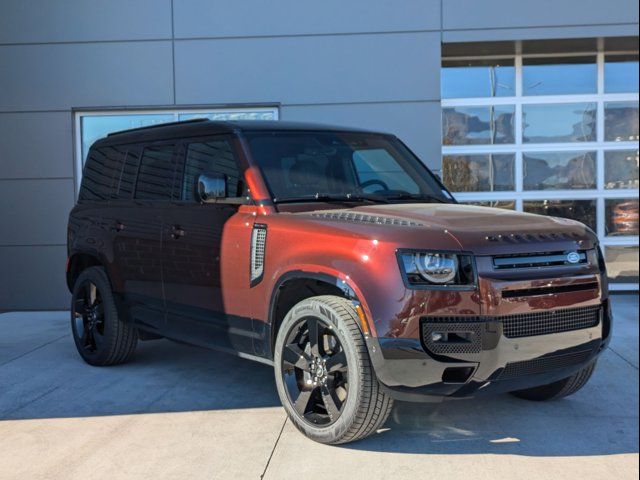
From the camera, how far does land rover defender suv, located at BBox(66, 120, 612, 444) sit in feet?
11.0

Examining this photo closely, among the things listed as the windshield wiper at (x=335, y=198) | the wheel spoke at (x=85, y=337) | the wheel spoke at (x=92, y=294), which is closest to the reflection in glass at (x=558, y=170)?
the windshield wiper at (x=335, y=198)

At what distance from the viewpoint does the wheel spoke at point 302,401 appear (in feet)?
12.6

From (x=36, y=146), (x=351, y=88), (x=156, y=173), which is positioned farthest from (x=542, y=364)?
(x=36, y=146)

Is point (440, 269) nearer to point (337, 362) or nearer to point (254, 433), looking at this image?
point (337, 362)

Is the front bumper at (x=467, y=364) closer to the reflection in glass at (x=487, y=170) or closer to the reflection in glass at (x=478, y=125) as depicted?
the reflection in glass at (x=487, y=170)

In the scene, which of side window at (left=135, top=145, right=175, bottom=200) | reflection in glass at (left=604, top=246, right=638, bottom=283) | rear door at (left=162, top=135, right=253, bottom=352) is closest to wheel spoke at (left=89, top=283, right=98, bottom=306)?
side window at (left=135, top=145, right=175, bottom=200)

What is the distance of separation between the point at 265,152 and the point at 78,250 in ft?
7.89

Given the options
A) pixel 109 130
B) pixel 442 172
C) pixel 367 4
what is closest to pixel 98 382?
pixel 109 130

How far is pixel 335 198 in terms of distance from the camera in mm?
4418

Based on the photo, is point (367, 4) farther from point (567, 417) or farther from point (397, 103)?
point (567, 417)

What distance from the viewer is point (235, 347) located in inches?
174

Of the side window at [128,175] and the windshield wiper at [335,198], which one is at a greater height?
the side window at [128,175]

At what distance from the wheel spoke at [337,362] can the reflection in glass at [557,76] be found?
7060 millimetres

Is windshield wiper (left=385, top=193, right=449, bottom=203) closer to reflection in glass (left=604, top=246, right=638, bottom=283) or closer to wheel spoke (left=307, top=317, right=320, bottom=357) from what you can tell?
wheel spoke (left=307, top=317, right=320, bottom=357)
